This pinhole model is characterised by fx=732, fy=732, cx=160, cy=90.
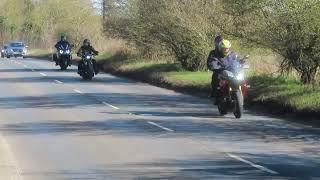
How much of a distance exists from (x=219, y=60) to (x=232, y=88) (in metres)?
0.96

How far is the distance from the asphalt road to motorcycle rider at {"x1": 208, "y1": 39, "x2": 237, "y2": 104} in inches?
30.7

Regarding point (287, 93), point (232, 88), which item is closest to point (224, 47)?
point (232, 88)

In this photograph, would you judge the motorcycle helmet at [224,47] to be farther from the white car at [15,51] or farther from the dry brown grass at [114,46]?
the white car at [15,51]

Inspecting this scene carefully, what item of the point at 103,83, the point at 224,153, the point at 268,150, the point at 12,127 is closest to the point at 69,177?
the point at 224,153

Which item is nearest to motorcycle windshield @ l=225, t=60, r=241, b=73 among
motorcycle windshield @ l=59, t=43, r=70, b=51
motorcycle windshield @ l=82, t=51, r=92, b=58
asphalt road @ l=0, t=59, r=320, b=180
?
asphalt road @ l=0, t=59, r=320, b=180

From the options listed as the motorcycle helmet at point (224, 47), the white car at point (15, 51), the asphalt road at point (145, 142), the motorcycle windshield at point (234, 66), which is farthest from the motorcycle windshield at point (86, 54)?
the white car at point (15, 51)

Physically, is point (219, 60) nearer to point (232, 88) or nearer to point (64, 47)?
point (232, 88)

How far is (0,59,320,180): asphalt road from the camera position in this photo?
1021 centimetres

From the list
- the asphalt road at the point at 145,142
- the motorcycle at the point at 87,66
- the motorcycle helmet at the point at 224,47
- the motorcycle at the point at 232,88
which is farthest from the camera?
the motorcycle at the point at 87,66

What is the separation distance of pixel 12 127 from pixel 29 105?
5151mm

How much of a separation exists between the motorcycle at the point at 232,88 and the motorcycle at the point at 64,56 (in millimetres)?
24082

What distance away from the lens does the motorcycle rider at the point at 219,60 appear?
58.7 feet

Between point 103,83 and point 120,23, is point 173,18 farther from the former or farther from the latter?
point 120,23

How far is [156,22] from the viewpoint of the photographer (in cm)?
3309
